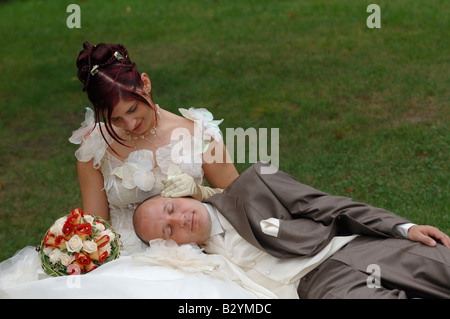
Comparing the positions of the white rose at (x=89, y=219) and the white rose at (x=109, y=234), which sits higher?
the white rose at (x=89, y=219)

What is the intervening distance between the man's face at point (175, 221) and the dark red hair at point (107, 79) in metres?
0.55

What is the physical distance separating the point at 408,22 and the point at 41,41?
677 centimetres

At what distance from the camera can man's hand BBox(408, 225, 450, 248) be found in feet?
11.1

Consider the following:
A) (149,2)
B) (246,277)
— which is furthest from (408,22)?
(246,277)

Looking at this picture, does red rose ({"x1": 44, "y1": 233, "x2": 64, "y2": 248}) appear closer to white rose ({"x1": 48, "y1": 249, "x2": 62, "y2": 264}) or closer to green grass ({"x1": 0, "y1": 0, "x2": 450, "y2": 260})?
white rose ({"x1": 48, "y1": 249, "x2": 62, "y2": 264})

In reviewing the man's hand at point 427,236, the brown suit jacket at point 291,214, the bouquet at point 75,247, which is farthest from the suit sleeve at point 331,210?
the bouquet at point 75,247

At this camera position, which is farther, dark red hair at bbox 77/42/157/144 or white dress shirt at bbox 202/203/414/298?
dark red hair at bbox 77/42/157/144

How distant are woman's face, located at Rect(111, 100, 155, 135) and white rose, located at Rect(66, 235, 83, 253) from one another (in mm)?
849

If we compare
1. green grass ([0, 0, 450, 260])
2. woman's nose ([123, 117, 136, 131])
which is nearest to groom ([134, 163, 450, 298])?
woman's nose ([123, 117, 136, 131])

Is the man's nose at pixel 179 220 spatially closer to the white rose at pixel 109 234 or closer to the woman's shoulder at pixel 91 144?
the white rose at pixel 109 234

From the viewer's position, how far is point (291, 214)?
12.7 feet

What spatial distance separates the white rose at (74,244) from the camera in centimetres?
354

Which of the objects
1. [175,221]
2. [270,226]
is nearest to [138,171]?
[175,221]

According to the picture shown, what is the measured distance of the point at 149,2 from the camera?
12.5m
